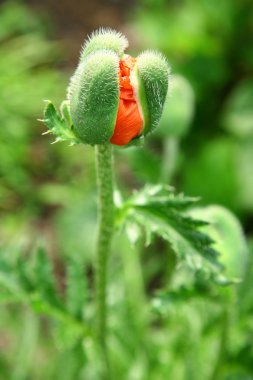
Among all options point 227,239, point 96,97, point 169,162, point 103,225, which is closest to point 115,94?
point 96,97

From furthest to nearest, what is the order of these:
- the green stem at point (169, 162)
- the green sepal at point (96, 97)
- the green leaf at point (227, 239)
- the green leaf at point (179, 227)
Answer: the green stem at point (169, 162) < the green leaf at point (227, 239) < the green leaf at point (179, 227) < the green sepal at point (96, 97)

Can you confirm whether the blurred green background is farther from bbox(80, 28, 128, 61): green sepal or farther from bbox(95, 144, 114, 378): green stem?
bbox(80, 28, 128, 61): green sepal

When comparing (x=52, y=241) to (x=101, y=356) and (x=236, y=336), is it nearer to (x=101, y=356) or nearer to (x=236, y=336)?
(x=236, y=336)

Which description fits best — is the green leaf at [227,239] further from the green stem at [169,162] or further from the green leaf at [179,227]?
the green stem at [169,162]

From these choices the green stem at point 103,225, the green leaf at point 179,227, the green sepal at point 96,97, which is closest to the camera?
the green sepal at point 96,97

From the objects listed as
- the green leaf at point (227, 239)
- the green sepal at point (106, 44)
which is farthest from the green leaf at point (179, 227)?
the green sepal at point (106, 44)

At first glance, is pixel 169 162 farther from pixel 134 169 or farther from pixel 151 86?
pixel 151 86

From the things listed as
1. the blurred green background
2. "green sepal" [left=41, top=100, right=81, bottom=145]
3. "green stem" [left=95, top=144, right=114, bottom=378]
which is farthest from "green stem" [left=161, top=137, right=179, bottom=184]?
"green sepal" [left=41, top=100, right=81, bottom=145]
